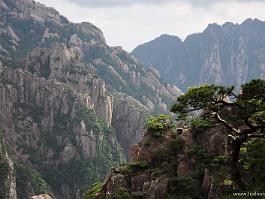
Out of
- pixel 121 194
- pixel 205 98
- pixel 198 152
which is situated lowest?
pixel 121 194

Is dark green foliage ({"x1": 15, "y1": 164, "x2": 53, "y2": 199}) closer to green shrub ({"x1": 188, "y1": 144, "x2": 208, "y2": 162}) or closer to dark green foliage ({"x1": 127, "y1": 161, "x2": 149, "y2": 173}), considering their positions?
dark green foliage ({"x1": 127, "y1": 161, "x2": 149, "y2": 173})

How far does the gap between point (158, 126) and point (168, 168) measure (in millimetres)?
6780

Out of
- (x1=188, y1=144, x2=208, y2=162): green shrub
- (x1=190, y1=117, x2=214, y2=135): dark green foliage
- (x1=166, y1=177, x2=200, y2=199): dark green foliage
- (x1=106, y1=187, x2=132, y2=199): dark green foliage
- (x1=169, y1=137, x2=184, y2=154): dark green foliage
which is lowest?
(x1=106, y1=187, x2=132, y2=199): dark green foliage

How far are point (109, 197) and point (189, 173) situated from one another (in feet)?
31.8

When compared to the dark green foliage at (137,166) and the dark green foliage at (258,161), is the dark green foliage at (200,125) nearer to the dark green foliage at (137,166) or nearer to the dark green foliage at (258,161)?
the dark green foliage at (137,166)

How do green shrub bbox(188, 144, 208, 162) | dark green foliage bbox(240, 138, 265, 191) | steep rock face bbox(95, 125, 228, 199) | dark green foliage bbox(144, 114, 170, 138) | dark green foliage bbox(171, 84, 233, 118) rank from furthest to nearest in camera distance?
dark green foliage bbox(144, 114, 170, 138) → green shrub bbox(188, 144, 208, 162) → steep rock face bbox(95, 125, 228, 199) → dark green foliage bbox(171, 84, 233, 118) → dark green foliage bbox(240, 138, 265, 191)

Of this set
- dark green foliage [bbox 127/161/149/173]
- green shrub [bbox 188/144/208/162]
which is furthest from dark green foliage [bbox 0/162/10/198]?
green shrub [bbox 188/144/208/162]

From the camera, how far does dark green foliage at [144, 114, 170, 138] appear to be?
5831 cm

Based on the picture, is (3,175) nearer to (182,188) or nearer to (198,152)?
(198,152)

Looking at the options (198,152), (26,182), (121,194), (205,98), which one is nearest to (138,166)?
(121,194)

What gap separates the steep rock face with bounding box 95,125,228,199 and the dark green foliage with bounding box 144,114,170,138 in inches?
25.7

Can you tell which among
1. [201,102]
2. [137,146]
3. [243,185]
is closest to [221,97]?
[201,102]

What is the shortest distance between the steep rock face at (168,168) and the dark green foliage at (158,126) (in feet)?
2.14

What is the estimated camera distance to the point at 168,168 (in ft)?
176
